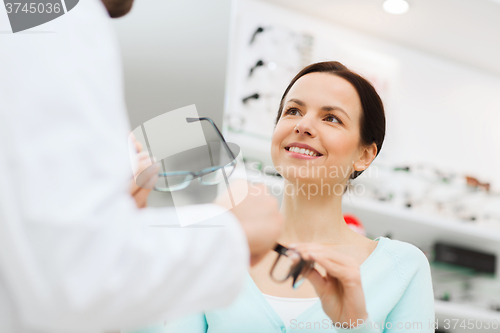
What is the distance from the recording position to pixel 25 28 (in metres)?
0.37

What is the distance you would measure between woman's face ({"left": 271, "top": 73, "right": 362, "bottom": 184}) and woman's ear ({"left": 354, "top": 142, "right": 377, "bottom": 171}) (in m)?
0.01

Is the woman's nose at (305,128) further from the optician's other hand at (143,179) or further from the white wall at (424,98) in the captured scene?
the white wall at (424,98)

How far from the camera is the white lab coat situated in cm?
31

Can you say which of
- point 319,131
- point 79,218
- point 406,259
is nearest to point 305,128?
point 319,131

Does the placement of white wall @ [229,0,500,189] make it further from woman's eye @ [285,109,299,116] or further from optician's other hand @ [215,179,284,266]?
optician's other hand @ [215,179,284,266]

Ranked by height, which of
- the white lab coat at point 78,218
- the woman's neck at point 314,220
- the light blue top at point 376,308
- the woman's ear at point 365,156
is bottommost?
the light blue top at point 376,308

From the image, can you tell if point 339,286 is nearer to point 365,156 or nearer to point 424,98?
point 365,156

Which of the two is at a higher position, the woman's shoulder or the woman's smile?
the woman's smile

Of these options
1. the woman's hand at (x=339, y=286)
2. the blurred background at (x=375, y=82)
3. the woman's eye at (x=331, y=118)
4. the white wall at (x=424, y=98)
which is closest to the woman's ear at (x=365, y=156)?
the woman's eye at (x=331, y=118)

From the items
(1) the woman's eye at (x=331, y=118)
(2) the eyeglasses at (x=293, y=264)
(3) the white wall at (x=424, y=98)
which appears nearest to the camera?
(2) the eyeglasses at (x=293, y=264)

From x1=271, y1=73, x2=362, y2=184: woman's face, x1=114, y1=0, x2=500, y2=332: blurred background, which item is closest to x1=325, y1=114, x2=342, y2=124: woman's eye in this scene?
x1=271, y1=73, x2=362, y2=184: woman's face

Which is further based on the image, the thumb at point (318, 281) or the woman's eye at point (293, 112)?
the woman's eye at point (293, 112)

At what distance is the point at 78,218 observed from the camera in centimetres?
30

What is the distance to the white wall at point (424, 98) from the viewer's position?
6.42 feet
